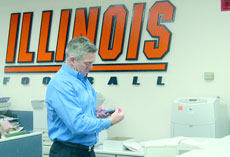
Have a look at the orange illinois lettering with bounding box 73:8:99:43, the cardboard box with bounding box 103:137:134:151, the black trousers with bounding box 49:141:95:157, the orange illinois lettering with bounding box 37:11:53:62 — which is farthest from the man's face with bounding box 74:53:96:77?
the orange illinois lettering with bounding box 37:11:53:62

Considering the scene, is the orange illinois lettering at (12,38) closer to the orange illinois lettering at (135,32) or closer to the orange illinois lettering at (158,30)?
the orange illinois lettering at (135,32)

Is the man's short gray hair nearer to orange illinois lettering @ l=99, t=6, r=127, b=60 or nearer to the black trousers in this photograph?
the black trousers

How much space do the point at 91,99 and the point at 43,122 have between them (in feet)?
6.85

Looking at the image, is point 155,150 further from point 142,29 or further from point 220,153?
point 142,29

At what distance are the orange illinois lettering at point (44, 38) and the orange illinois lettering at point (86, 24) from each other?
44cm

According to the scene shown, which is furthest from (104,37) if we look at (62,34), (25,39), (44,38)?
(25,39)

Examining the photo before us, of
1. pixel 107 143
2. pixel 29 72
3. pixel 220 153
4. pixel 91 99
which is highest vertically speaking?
pixel 29 72

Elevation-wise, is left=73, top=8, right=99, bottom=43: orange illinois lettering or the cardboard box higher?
left=73, top=8, right=99, bottom=43: orange illinois lettering

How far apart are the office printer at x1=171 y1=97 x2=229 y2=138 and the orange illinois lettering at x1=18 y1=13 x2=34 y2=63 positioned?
235 centimetres

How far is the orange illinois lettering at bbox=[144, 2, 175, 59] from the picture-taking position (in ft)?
13.1

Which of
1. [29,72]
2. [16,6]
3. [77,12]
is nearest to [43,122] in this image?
[29,72]

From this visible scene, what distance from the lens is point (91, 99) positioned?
7.72 feet

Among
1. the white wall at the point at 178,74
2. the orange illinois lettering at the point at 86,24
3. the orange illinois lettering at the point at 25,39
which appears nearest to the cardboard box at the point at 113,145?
the white wall at the point at 178,74

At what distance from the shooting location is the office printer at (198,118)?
3250 millimetres
